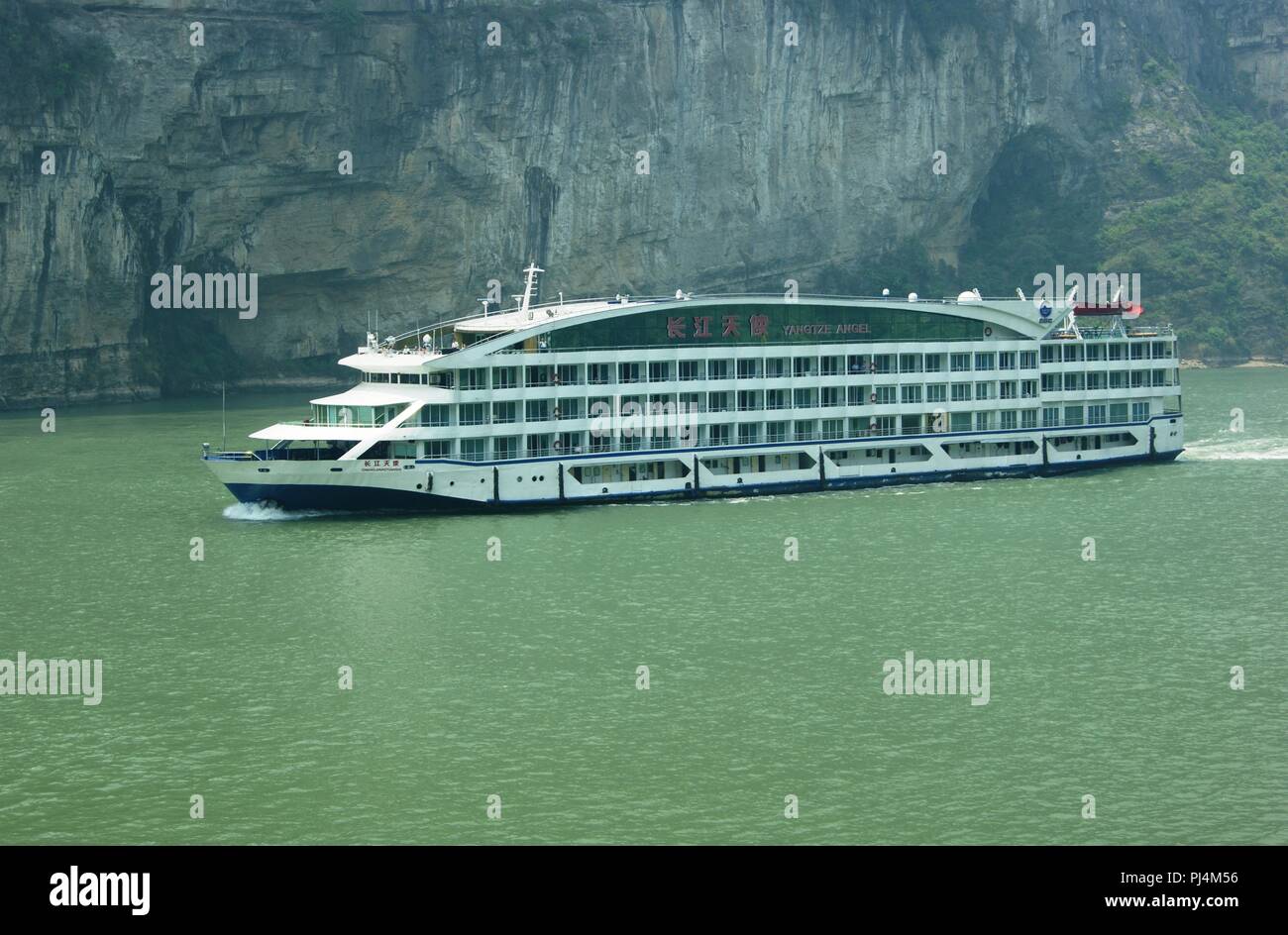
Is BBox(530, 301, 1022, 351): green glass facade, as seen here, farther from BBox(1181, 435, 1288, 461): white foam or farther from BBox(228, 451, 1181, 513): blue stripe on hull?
BBox(1181, 435, 1288, 461): white foam

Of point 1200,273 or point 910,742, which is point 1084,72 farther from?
point 910,742

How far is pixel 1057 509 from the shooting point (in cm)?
5372

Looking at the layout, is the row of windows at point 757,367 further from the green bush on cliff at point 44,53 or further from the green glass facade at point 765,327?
the green bush on cliff at point 44,53

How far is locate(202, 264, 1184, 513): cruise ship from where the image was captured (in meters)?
52.0

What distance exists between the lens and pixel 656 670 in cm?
3478

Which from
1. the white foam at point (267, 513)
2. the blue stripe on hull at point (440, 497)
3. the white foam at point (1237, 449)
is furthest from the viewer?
the white foam at point (1237, 449)

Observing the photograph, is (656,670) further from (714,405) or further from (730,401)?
(730,401)

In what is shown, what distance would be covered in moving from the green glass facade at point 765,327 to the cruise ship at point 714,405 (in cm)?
6

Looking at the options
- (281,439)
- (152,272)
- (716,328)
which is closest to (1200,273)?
(152,272)

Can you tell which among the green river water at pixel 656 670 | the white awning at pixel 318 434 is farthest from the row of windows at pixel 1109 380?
the white awning at pixel 318 434

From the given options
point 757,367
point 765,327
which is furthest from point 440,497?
point 765,327

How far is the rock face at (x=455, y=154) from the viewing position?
100562 millimetres

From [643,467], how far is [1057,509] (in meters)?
12.4

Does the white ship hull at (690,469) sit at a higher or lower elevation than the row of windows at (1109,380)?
lower
